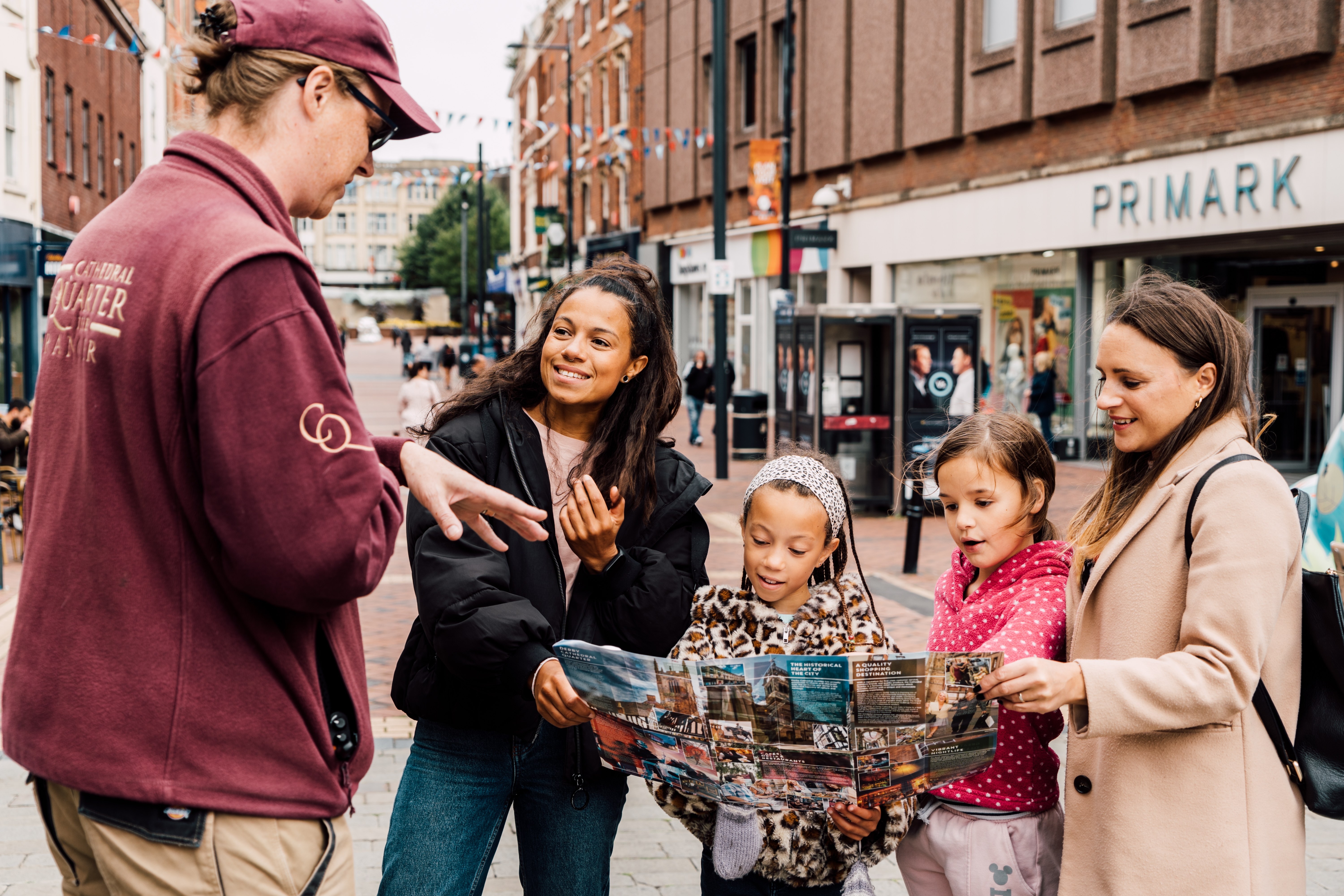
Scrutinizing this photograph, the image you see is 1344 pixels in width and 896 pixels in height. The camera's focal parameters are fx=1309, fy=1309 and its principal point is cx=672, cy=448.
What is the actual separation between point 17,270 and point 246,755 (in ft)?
72.9

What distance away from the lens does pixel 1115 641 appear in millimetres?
2301

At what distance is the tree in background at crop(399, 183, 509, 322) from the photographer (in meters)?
92.4

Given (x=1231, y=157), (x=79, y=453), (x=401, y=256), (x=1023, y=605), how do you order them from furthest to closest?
(x=401, y=256), (x=1231, y=157), (x=1023, y=605), (x=79, y=453)

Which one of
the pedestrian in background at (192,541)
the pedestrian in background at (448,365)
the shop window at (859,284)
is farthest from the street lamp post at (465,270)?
the pedestrian in background at (192,541)

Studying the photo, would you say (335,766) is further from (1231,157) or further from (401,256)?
(401,256)

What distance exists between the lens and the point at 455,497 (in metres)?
1.98

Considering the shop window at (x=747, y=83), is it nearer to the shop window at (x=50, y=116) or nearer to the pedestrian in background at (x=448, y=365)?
the pedestrian in background at (x=448, y=365)

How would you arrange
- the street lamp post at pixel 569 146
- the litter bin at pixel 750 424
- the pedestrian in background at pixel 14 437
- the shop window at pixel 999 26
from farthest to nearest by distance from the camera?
1. the street lamp post at pixel 569 146
2. the shop window at pixel 999 26
3. the litter bin at pixel 750 424
4. the pedestrian in background at pixel 14 437

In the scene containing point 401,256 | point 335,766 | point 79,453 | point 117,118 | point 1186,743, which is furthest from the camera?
point 401,256

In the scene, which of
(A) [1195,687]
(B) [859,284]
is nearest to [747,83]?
(B) [859,284]

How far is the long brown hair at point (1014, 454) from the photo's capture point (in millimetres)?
2680

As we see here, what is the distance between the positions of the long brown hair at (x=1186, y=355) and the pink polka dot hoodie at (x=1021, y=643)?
0.14m

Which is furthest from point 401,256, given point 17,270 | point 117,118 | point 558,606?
point 558,606

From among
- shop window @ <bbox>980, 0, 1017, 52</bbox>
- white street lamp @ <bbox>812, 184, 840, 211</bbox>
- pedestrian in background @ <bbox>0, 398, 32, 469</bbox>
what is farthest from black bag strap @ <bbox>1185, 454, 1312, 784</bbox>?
white street lamp @ <bbox>812, 184, 840, 211</bbox>
